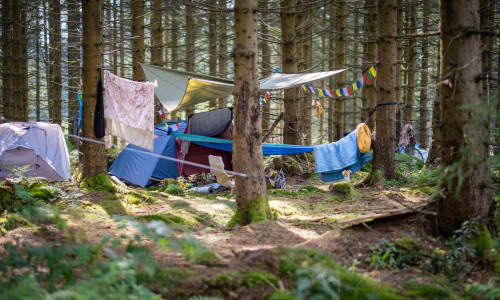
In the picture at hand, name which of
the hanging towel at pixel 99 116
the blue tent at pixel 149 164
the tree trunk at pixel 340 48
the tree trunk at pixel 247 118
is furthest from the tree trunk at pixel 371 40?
the hanging towel at pixel 99 116

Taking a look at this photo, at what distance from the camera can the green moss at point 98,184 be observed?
6.21m

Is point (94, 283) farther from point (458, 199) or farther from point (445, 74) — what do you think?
point (445, 74)

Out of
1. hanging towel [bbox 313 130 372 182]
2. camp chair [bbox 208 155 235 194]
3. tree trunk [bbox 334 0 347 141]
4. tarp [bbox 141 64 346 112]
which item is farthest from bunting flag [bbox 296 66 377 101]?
tree trunk [bbox 334 0 347 141]

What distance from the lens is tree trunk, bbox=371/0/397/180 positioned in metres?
6.64

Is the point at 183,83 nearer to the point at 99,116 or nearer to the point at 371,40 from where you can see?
the point at 99,116

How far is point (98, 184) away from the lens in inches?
247

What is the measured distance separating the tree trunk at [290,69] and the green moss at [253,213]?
4.23m

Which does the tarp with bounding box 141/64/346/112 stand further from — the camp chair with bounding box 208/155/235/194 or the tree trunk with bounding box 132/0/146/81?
the tree trunk with bounding box 132/0/146/81

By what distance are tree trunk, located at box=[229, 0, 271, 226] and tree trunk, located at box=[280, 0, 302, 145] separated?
3951 mm

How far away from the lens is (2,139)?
780 cm

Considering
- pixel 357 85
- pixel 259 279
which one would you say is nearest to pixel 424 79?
pixel 357 85

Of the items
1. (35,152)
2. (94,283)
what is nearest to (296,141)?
(35,152)

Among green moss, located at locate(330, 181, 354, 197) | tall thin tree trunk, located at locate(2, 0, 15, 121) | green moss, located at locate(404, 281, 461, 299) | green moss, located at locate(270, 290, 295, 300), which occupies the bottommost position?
green moss, located at locate(404, 281, 461, 299)

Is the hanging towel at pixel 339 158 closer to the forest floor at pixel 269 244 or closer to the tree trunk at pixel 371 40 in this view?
the forest floor at pixel 269 244
